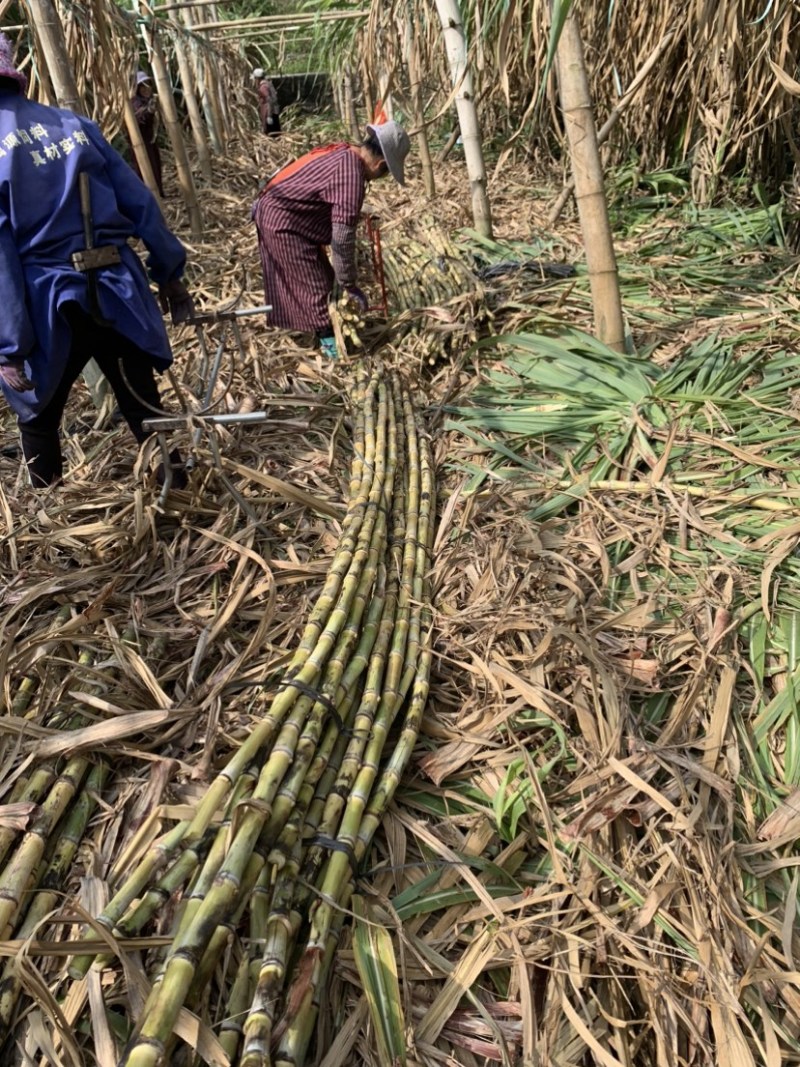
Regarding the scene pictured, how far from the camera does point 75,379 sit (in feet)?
7.56

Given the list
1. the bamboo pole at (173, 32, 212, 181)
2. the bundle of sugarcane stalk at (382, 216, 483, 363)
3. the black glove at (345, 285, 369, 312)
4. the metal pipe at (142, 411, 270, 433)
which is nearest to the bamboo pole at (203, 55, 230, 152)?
the bamboo pole at (173, 32, 212, 181)

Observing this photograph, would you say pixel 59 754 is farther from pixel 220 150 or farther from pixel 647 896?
pixel 220 150

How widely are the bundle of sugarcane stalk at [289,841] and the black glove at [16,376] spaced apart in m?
1.03

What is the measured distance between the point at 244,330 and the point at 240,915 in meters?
3.13

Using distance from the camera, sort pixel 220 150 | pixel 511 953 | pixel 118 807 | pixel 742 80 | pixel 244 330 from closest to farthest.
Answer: pixel 511 953, pixel 118 807, pixel 244 330, pixel 742 80, pixel 220 150

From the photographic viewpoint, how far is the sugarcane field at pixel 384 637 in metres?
1.17

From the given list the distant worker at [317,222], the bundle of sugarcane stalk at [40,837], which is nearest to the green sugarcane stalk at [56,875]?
the bundle of sugarcane stalk at [40,837]

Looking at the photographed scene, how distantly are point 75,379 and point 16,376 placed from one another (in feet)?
0.83

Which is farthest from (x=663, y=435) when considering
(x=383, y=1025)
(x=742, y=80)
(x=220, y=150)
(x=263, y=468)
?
(x=220, y=150)

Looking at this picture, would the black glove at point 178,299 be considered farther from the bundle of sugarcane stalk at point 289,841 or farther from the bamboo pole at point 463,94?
the bamboo pole at point 463,94

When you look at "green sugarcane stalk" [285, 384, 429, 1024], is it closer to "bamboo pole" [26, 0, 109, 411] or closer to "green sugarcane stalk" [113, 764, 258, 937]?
"green sugarcane stalk" [113, 764, 258, 937]

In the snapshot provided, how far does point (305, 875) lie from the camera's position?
1.28 meters

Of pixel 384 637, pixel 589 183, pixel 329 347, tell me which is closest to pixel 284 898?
pixel 384 637

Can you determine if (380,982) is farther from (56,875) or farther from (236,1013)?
(56,875)
